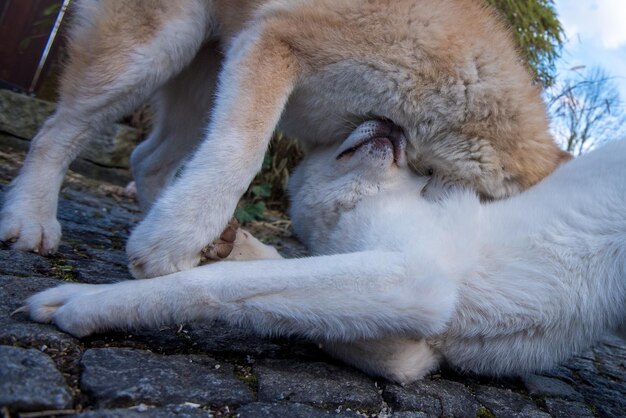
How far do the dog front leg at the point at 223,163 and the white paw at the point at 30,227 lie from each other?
60 cm

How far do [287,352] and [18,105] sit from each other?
4.49 metres

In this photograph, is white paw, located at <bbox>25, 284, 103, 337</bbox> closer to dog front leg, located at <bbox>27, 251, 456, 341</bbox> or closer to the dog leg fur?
dog front leg, located at <bbox>27, 251, 456, 341</bbox>

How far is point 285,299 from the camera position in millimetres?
→ 1742

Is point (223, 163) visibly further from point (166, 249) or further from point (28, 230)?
point (28, 230)

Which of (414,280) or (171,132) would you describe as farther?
(171,132)

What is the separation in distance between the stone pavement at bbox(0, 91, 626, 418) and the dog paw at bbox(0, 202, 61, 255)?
0.06m

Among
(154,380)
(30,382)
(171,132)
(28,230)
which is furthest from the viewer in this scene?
(171,132)

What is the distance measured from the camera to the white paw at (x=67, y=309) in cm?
162

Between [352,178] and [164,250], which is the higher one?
[352,178]

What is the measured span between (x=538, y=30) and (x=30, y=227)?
535 cm

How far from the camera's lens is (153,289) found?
67.8 inches

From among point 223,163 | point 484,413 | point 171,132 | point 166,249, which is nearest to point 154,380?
point 166,249

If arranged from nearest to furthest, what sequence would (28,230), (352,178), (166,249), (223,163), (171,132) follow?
1. (166,249)
2. (223,163)
3. (352,178)
4. (28,230)
5. (171,132)

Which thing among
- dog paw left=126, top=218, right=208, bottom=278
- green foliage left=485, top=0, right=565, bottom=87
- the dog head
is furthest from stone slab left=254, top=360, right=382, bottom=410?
green foliage left=485, top=0, right=565, bottom=87
